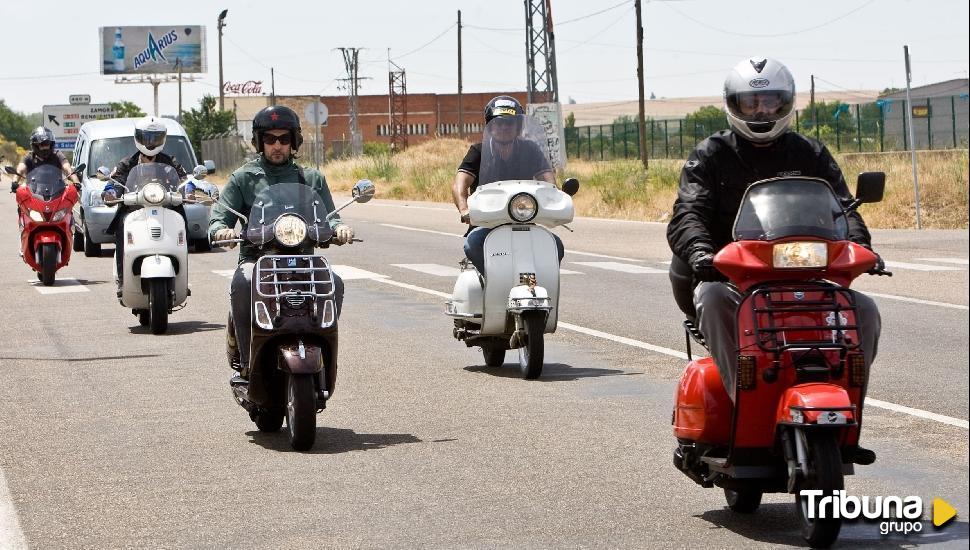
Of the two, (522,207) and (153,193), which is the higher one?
(153,193)

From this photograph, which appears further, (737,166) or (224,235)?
(224,235)

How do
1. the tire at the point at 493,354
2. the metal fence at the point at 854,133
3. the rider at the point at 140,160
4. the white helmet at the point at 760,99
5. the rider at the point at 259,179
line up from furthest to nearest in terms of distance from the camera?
the metal fence at the point at 854,133, the rider at the point at 140,160, the tire at the point at 493,354, the rider at the point at 259,179, the white helmet at the point at 760,99

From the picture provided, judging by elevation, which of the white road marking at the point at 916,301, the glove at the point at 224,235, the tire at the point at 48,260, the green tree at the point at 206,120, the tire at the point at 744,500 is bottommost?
the tire at the point at 744,500

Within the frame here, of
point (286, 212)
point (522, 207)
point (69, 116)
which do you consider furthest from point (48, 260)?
point (69, 116)

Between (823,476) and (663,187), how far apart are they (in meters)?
37.6

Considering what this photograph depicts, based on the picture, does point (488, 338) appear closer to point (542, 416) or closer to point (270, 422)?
point (542, 416)

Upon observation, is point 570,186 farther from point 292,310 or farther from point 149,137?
point 149,137

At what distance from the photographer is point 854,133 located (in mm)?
67375

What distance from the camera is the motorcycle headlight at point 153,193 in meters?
15.2

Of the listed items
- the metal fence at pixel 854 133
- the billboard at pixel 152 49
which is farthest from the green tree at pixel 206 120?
the billboard at pixel 152 49

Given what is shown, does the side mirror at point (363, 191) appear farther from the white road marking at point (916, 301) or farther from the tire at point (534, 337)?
the white road marking at point (916, 301)

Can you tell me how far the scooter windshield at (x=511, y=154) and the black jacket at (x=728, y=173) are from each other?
199 inches

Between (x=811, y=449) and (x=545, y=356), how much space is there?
7.10 metres

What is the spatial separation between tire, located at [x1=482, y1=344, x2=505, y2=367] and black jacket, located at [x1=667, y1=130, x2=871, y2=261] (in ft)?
17.4
